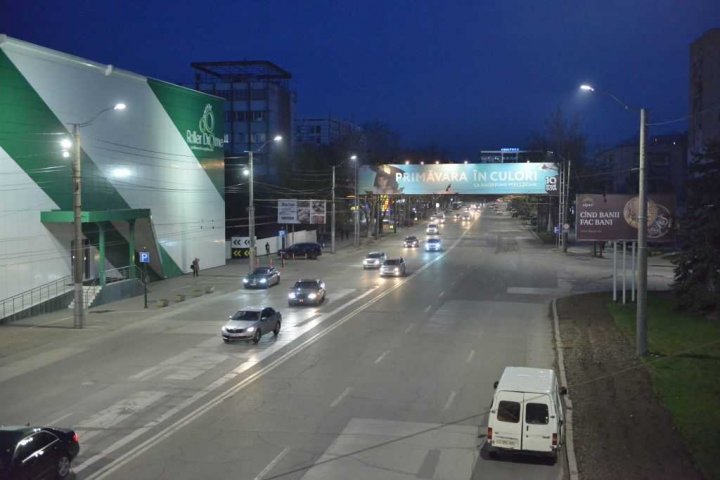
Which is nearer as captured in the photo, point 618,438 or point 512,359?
point 618,438

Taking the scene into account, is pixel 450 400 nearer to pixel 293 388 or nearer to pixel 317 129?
pixel 293 388

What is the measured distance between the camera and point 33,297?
34656 millimetres

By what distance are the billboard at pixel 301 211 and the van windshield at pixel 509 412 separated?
5218 cm

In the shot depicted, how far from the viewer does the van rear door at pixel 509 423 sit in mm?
12891

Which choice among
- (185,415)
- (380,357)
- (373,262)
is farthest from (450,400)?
(373,262)

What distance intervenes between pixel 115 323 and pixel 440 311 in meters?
14.1

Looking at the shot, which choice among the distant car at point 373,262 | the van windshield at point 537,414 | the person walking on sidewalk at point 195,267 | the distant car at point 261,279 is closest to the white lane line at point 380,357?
the van windshield at point 537,414

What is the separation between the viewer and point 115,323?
1225 inches

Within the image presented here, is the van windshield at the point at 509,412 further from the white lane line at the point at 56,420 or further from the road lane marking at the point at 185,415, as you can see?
the white lane line at the point at 56,420

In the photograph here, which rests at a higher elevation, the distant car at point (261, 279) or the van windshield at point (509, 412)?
the van windshield at point (509, 412)

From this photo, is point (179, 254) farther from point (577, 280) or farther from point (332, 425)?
point (332, 425)

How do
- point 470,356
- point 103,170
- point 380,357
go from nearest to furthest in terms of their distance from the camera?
1. point 380,357
2. point 470,356
3. point 103,170

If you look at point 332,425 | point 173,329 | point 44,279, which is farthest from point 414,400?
point 44,279

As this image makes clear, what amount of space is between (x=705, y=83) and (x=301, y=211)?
52.4m
